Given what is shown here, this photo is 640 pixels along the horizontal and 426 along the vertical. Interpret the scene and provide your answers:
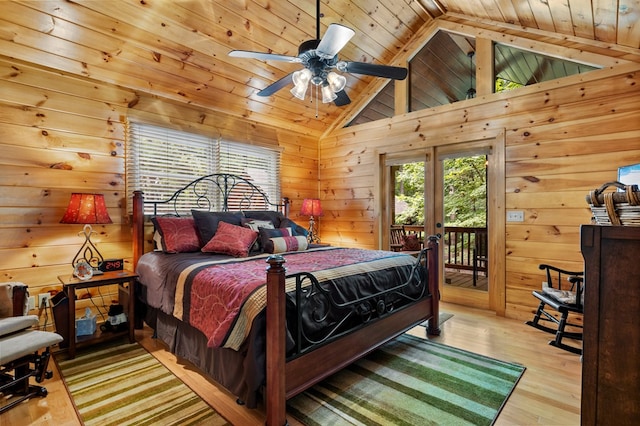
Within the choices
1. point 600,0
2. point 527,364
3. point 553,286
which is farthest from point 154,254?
point 600,0

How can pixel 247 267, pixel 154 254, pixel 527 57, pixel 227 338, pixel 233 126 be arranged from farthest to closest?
pixel 233 126 < pixel 527 57 < pixel 154 254 < pixel 247 267 < pixel 227 338

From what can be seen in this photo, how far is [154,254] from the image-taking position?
2.98 m

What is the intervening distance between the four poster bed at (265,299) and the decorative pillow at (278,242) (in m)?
0.01

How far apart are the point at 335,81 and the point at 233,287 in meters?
1.79

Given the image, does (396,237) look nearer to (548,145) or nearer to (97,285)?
(548,145)

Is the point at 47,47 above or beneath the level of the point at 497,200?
above

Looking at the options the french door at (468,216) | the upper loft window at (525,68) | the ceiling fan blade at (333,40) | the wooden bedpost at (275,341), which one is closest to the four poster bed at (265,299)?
the wooden bedpost at (275,341)

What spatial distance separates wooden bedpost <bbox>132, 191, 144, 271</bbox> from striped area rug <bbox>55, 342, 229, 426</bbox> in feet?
3.06

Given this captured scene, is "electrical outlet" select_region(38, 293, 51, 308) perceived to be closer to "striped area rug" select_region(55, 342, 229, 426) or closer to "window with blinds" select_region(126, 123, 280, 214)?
"striped area rug" select_region(55, 342, 229, 426)

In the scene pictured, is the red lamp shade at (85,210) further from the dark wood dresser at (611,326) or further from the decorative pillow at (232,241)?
the dark wood dresser at (611,326)

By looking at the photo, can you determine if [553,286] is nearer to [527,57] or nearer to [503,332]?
[503,332]

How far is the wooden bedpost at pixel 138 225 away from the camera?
3225 millimetres

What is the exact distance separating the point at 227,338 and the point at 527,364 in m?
2.24

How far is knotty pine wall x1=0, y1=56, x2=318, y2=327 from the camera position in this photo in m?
2.69
